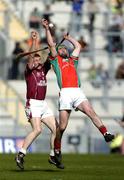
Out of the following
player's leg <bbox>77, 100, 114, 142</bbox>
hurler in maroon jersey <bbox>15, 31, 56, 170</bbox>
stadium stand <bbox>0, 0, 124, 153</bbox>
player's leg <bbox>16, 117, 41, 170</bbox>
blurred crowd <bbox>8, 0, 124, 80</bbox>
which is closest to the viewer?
player's leg <bbox>16, 117, 41, 170</bbox>

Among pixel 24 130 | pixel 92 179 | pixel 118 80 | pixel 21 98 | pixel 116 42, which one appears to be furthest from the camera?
Answer: pixel 116 42

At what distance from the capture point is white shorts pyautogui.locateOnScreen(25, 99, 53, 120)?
18.5 meters

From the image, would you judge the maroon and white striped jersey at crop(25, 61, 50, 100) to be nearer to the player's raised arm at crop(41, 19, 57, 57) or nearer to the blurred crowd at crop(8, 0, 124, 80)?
the player's raised arm at crop(41, 19, 57, 57)

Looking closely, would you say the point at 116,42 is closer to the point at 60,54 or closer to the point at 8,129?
the point at 8,129

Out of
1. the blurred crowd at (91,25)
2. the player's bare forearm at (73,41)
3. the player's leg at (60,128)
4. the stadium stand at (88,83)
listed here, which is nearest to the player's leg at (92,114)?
the player's leg at (60,128)

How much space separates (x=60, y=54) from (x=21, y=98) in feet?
41.1

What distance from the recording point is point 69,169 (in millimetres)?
19250

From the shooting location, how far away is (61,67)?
61.7 ft

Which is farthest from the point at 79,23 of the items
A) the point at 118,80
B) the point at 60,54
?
the point at 60,54

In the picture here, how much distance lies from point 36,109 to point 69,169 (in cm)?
144

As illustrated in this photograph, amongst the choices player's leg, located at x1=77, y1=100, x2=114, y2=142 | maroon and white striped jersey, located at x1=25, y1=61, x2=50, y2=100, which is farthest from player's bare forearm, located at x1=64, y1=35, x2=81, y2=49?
player's leg, located at x1=77, y1=100, x2=114, y2=142

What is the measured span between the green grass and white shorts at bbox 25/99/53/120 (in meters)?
1.01

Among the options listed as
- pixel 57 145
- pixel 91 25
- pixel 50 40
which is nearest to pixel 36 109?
pixel 57 145

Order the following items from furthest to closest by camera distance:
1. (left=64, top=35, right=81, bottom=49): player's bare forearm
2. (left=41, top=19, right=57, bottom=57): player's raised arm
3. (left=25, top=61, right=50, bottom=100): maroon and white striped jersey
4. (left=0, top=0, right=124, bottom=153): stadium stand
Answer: (left=0, top=0, right=124, bottom=153): stadium stand
(left=64, top=35, right=81, bottom=49): player's bare forearm
(left=25, top=61, right=50, bottom=100): maroon and white striped jersey
(left=41, top=19, right=57, bottom=57): player's raised arm
